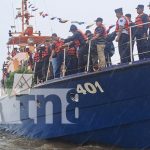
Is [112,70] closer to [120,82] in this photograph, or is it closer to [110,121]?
[120,82]

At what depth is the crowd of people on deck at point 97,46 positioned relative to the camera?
9.63 meters

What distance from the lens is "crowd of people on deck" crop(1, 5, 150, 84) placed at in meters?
9.63

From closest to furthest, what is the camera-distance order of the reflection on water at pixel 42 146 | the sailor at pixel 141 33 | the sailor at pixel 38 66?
the sailor at pixel 141 33, the reflection on water at pixel 42 146, the sailor at pixel 38 66

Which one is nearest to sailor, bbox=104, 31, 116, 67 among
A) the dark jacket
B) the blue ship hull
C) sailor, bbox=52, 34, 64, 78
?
the dark jacket

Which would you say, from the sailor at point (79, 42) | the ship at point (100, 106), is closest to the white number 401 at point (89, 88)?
the ship at point (100, 106)

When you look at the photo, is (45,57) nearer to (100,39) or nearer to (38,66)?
(38,66)

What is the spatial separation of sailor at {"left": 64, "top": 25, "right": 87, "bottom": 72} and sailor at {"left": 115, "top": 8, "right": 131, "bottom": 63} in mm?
1019

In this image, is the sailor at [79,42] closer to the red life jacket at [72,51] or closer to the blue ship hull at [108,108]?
the red life jacket at [72,51]

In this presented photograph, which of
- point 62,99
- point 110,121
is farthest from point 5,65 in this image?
point 110,121

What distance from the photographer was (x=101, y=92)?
9711 mm

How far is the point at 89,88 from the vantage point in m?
9.82

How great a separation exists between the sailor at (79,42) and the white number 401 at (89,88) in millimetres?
816

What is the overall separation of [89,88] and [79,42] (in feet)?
4.56

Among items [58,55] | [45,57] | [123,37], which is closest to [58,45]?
[58,55]
